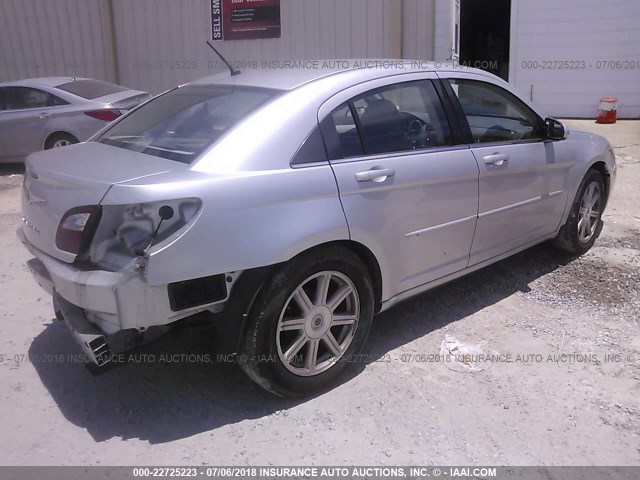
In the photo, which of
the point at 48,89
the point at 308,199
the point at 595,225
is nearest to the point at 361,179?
the point at 308,199

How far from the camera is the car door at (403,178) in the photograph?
338cm

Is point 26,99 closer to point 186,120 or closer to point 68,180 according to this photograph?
point 186,120

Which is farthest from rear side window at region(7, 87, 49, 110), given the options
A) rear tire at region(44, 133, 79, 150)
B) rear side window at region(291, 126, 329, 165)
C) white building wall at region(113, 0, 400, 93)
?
rear side window at region(291, 126, 329, 165)

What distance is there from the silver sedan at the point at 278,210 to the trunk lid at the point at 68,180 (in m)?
0.01

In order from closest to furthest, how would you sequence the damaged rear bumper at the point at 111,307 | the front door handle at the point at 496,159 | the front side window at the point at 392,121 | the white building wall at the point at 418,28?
the damaged rear bumper at the point at 111,307 → the front side window at the point at 392,121 → the front door handle at the point at 496,159 → the white building wall at the point at 418,28

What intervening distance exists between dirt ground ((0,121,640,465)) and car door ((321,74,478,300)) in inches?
20.4

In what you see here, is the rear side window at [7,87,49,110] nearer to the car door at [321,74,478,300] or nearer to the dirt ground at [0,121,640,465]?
the dirt ground at [0,121,640,465]

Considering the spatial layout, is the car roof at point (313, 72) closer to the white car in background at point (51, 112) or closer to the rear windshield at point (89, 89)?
the white car in background at point (51, 112)

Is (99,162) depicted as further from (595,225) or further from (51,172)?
(595,225)

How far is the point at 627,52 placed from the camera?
37.6ft

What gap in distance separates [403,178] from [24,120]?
7.53 meters

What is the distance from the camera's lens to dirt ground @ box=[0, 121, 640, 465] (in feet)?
9.67

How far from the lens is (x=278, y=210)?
3.01m

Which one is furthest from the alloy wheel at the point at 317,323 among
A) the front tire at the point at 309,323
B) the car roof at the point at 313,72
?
the car roof at the point at 313,72
